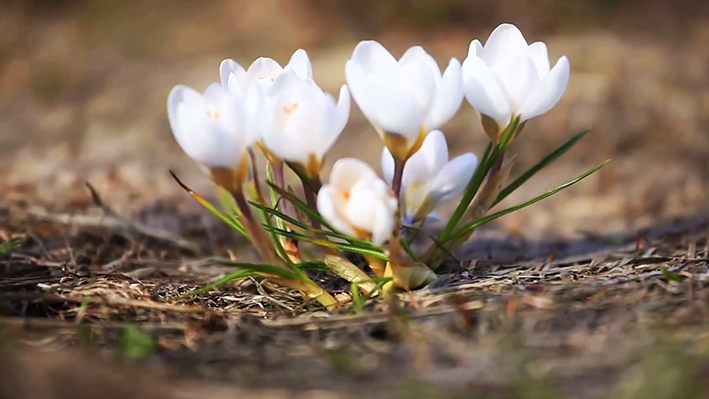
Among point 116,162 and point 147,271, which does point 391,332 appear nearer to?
point 147,271

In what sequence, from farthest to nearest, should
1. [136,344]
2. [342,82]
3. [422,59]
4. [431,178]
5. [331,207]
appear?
[342,82] < [431,178] < [422,59] < [331,207] < [136,344]

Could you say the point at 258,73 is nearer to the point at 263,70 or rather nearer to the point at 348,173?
the point at 263,70

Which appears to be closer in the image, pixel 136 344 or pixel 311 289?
pixel 136 344

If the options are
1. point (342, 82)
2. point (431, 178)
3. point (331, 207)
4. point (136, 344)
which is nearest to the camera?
point (136, 344)

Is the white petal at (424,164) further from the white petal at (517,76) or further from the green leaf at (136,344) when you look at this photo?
the green leaf at (136,344)

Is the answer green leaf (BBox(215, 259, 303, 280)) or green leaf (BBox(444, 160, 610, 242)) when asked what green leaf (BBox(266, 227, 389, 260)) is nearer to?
green leaf (BBox(215, 259, 303, 280))

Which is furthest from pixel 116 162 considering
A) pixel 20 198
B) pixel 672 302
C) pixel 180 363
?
pixel 672 302

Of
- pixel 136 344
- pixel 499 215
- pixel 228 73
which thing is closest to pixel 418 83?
pixel 499 215
